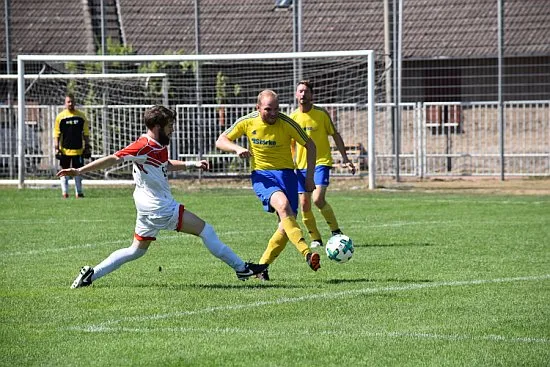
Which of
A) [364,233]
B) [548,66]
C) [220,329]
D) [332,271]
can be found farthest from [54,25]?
[220,329]

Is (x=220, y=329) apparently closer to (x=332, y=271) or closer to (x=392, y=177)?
(x=332, y=271)

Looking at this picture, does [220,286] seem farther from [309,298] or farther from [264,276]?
[309,298]

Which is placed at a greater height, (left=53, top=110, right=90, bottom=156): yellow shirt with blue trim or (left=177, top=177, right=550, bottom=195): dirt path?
(left=53, top=110, right=90, bottom=156): yellow shirt with blue trim

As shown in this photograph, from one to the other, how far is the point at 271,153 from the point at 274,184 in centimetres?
33

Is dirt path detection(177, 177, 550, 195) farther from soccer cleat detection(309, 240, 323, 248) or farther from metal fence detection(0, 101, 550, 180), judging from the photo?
soccer cleat detection(309, 240, 323, 248)

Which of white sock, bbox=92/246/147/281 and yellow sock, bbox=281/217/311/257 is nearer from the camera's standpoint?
white sock, bbox=92/246/147/281

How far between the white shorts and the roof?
23.1 m

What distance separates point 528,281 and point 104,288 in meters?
3.96

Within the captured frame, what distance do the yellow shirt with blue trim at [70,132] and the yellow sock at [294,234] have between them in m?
12.8

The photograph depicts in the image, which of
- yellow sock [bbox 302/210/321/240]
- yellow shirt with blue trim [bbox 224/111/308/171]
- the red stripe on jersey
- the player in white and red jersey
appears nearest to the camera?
the red stripe on jersey

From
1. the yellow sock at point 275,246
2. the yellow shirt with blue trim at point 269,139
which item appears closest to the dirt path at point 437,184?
the yellow shirt with blue trim at point 269,139

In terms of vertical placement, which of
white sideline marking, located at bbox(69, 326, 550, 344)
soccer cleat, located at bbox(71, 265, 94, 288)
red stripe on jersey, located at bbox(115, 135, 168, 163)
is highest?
red stripe on jersey, located at bbox(115, 135, 168, 163)

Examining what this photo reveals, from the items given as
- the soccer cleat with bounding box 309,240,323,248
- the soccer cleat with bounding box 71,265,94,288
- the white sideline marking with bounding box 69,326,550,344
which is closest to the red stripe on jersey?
the soccer cleat with bounding box 71,265,94,288

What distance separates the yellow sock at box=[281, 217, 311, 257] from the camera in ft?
35.3
